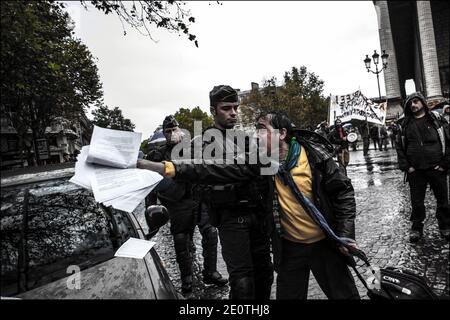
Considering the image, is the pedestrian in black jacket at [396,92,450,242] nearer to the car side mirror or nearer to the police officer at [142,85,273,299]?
the police officer at [142,85,273,299]

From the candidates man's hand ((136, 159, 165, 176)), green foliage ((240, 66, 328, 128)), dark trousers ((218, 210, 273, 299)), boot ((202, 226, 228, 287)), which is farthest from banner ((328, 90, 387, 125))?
green foliage ((240, 66, 328, 128))

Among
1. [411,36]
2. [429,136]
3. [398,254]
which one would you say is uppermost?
[411,36]

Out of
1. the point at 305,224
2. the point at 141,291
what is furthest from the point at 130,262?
the point at 305,224

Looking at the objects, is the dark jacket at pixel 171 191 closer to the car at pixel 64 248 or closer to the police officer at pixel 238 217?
the police officer at pixel 238 217

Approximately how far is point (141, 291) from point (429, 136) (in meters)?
4.33

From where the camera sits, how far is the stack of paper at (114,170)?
159cm

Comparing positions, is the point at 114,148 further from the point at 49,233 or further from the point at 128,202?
the point at 49,233

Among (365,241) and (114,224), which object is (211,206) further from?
(365,241)

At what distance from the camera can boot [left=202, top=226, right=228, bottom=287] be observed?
419cm

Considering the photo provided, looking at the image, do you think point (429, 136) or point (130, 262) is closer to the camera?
point (130, 262)

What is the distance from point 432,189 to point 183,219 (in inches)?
131

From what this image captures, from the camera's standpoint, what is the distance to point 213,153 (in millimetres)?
2686

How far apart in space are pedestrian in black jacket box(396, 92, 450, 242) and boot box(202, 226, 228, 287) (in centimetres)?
261

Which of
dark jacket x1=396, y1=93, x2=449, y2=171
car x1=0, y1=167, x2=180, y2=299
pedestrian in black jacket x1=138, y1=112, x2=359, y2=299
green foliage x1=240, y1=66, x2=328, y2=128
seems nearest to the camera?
car x1=0, y1=167, x2=180, y2=299
